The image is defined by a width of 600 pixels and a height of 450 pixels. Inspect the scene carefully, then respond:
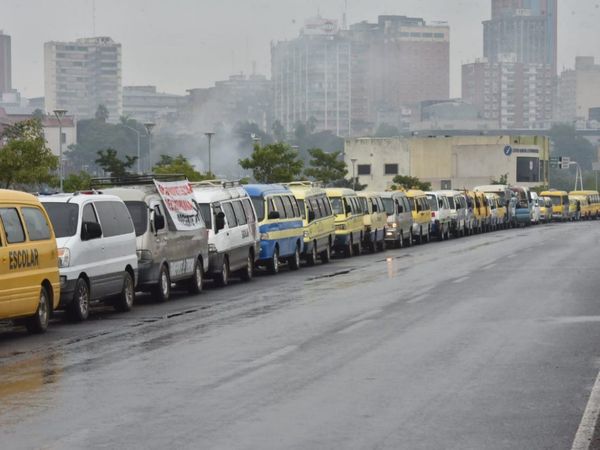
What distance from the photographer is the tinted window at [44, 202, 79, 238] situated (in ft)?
77.4

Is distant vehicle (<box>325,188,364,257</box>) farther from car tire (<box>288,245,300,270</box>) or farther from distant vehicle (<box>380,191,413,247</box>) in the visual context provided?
car tire (<box>288,245,300,270</box>)

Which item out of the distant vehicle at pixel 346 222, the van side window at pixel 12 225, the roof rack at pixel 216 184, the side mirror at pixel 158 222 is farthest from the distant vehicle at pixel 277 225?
the van side window at pixel 12 225

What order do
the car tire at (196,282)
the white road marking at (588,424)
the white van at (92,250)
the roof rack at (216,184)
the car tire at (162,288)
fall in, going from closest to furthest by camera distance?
1. the white road marking at (588,424)
2. the white van at (92,250)
3. the car tire at (162,288)
4. the car tire at (196,282)
5. the roof rack at (216,184)

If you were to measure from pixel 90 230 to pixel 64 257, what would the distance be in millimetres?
975

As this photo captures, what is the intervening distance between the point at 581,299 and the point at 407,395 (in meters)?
13.0

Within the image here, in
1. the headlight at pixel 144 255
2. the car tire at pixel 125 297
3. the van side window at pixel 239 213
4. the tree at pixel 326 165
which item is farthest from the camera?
the tree at pixel 326 165

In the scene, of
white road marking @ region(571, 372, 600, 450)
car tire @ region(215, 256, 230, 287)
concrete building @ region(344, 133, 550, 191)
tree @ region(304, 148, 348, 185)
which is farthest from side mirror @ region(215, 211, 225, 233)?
concrete building @ region(344, 133, 550, 191)

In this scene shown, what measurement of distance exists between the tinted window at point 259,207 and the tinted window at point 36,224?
51.5ft

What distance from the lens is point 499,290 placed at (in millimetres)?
28453

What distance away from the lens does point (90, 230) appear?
77.8 ft

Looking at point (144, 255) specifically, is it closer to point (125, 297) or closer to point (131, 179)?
point (125, 297)

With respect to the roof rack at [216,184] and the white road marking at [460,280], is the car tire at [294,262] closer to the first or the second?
the roof rack at [216,184]

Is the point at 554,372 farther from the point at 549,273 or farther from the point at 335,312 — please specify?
the point at 549,273

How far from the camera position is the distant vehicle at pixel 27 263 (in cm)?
2014
